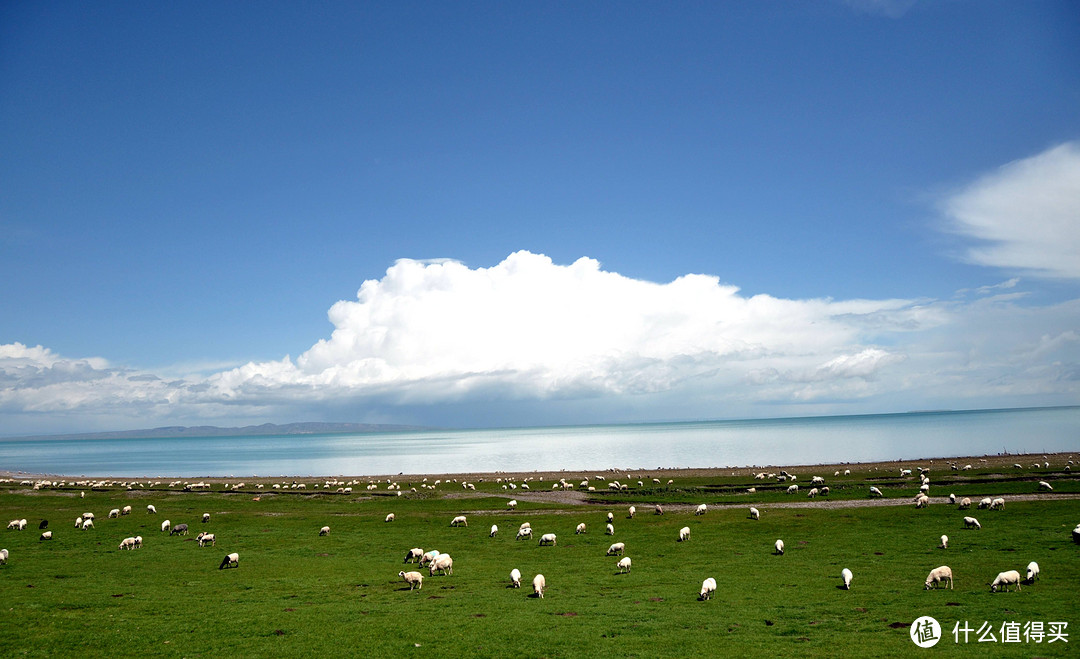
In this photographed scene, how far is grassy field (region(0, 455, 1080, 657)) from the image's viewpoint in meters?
18.1

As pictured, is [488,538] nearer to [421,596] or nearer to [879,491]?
[421,596]

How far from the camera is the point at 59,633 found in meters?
19.2

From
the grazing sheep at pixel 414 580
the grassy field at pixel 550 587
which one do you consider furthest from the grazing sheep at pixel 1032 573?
the grazing sheep at pixel 414 580

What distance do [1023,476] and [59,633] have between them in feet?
274

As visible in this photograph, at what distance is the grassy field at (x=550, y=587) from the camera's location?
1812 cm

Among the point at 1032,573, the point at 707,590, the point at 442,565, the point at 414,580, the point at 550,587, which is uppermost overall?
the point at 1032,573

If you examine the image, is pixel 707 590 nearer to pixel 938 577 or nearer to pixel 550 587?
pixel 550 587

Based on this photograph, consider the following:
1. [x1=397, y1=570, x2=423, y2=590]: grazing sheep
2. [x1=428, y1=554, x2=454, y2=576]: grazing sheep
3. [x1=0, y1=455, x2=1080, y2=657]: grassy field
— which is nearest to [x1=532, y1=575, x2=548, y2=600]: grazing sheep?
[x1=0, y1=455, x2=1080, y2=657]: grassy field

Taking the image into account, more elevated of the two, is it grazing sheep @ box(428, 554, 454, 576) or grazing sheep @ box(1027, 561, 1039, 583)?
grazing sheep @ box(1027, 561, 1039, 583)

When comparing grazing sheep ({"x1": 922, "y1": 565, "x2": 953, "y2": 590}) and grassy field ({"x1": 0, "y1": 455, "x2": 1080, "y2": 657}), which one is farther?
grazing sheep ({"x1": 922, "y1": 565, "x2": 953, "y2": 590})

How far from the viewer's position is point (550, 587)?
2581 centimetres

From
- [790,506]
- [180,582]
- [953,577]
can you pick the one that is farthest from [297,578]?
[790,506]

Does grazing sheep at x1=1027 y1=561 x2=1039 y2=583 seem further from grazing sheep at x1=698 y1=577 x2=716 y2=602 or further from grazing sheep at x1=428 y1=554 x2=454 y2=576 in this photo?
grazing sheep at x1=428 y1=554 x2=454 y2=576

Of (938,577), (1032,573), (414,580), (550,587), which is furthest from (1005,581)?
(414,580)
